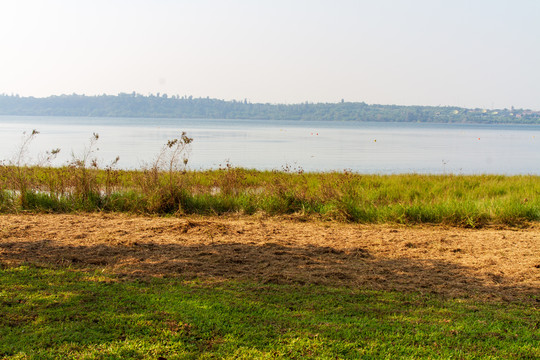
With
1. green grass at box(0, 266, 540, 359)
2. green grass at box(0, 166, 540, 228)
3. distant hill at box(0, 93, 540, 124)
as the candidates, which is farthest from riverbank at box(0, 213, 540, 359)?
distant hill at box(0, 93, 540, 124)

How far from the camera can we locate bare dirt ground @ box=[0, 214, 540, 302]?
619 centimetres

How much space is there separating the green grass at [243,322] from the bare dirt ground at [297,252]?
50 cm

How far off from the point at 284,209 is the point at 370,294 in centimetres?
610

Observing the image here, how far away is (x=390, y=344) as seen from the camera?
4.31 metres

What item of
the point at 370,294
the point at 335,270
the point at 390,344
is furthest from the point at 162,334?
the point at 335,270

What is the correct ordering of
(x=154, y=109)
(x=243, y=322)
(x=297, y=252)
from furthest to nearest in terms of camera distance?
1. (x=154, y=109)
2. (x=297, y=252)
3. (x=243, y=322)

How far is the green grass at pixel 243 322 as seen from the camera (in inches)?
163

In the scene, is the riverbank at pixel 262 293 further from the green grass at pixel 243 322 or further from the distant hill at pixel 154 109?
the distant hill at pixel 154 109

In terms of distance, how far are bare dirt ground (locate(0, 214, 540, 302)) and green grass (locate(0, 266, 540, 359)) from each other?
0.50 meters

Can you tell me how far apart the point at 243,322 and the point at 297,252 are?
2.90m

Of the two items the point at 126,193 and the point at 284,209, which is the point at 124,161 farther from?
the point at 284,209

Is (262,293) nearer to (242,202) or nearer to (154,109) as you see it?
(242,202)

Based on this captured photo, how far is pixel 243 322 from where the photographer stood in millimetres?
4691

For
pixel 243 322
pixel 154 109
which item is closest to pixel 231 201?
pixel 243 322
